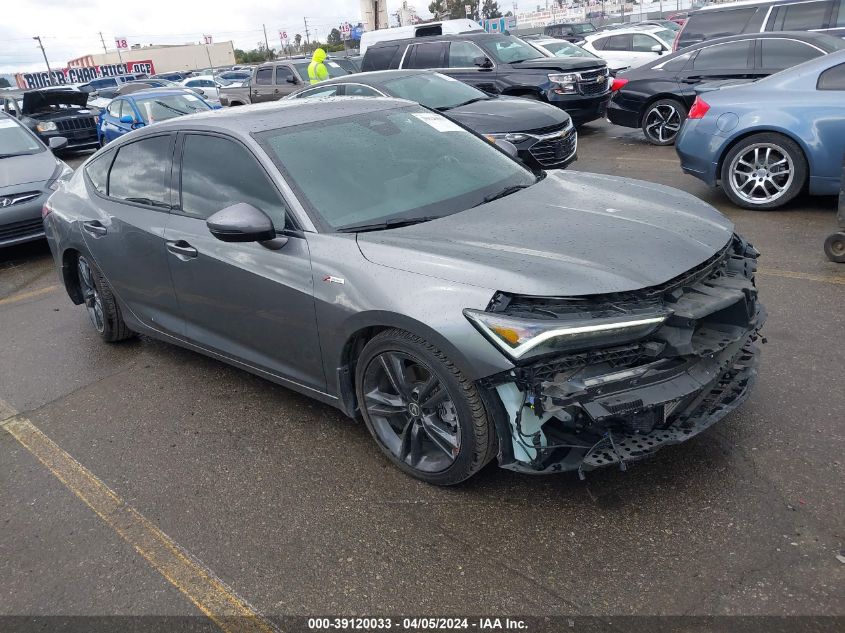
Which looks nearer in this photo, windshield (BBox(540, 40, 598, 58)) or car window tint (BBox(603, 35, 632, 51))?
windshield (BBox(540, 40, 598, 58))

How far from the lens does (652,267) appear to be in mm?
2770

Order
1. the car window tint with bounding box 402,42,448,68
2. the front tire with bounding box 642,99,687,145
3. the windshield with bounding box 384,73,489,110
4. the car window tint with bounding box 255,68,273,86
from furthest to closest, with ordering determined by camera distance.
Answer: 1. the car window tint with bounding box 255,68,273,86
2. the car window tint with bounding box 402,42,448,68
3. the front tire with bounding box 642,99,687,145
4. the windshield with bounding box 384,73,489,110

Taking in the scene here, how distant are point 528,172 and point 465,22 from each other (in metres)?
13.3

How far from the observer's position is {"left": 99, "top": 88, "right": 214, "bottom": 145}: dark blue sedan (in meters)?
13.4

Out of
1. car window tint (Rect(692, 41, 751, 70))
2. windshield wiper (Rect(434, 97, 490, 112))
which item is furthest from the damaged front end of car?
car window tint (Rect(692, 41, 751, 70))

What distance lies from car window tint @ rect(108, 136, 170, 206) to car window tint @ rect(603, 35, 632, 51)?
624 inches

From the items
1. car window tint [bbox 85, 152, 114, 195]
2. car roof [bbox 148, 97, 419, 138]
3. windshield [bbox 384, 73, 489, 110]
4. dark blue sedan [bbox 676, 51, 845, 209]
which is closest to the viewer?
car roof [bbox 148, 97, 419, 138]

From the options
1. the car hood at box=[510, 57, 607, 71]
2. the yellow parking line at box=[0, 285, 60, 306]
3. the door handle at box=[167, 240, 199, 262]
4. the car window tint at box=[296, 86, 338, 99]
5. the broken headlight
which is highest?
the broken headlight

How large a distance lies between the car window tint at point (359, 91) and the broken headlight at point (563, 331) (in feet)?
23.4

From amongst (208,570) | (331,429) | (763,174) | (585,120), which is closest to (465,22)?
(585,120)

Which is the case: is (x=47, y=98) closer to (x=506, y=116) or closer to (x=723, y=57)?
(x=506, y=116)

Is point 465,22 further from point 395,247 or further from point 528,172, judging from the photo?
point 395,247

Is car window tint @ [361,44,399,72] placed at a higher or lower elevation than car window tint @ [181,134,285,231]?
lower

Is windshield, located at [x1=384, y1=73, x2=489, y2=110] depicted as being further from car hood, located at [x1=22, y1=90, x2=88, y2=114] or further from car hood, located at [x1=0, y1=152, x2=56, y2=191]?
car hood, located at [x1=22, y1=90, x2=88, y2=114]
